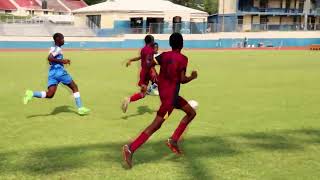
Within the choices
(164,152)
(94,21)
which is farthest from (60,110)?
(94,21)

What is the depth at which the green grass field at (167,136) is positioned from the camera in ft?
20.3

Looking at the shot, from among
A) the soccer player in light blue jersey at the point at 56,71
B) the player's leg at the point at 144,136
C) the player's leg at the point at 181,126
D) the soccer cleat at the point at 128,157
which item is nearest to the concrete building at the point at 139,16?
the soccer player in light blue jersey at the point at 56,71

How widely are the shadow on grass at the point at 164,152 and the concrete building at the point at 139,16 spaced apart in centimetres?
4810

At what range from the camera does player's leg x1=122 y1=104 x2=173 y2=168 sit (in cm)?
631

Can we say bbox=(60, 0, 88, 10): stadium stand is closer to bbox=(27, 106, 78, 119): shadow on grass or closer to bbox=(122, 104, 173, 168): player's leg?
bbox=(27, 106, 78, 119): shadow on grass

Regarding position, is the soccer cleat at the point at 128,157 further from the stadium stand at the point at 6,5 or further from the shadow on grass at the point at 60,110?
the stadium stand at the point at 6,5

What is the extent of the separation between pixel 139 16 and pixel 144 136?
54.6 m

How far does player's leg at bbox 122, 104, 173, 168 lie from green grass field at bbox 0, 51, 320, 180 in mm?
180

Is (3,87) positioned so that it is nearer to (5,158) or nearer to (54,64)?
(54,64)

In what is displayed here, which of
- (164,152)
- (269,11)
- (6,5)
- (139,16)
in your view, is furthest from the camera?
(6,5)

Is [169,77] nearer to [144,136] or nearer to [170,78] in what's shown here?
[170,78]

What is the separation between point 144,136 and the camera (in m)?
6.47

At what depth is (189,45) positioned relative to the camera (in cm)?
5378

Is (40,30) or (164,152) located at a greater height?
(40,30)
